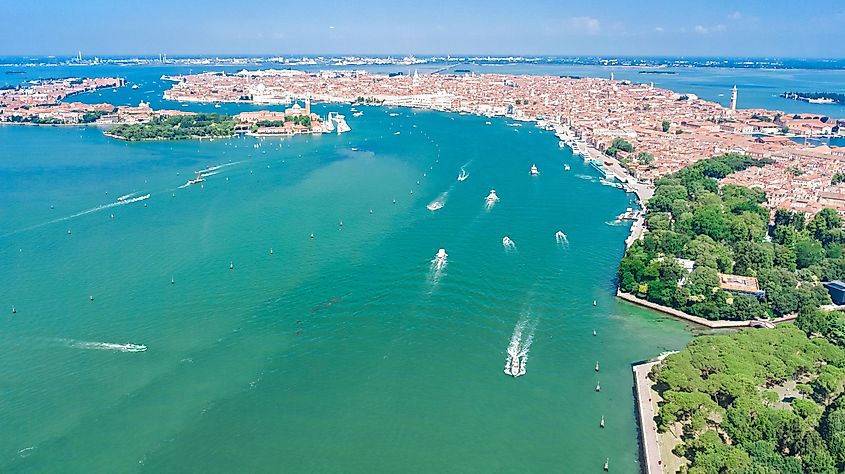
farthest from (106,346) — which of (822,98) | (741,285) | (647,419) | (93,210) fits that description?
(822,98)

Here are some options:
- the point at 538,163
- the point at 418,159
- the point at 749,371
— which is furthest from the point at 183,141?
the point at 749,371

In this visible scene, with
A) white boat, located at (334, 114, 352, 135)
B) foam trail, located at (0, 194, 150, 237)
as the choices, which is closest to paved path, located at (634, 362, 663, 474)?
foam trail, located at (0, 194, 150, 237)

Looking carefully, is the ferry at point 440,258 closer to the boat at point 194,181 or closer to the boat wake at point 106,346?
the boat wake at point 106,346

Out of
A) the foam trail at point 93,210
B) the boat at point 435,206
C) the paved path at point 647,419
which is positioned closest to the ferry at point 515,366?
the paved path at point 647,419

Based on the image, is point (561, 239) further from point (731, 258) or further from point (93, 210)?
point (93, 210)

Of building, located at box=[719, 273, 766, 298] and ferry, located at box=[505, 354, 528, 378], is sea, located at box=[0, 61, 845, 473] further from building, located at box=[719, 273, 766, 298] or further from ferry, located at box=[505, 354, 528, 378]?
building, located at box=[719, 273, 766, 298]

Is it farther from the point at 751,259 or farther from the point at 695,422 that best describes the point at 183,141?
the point at 695,422
